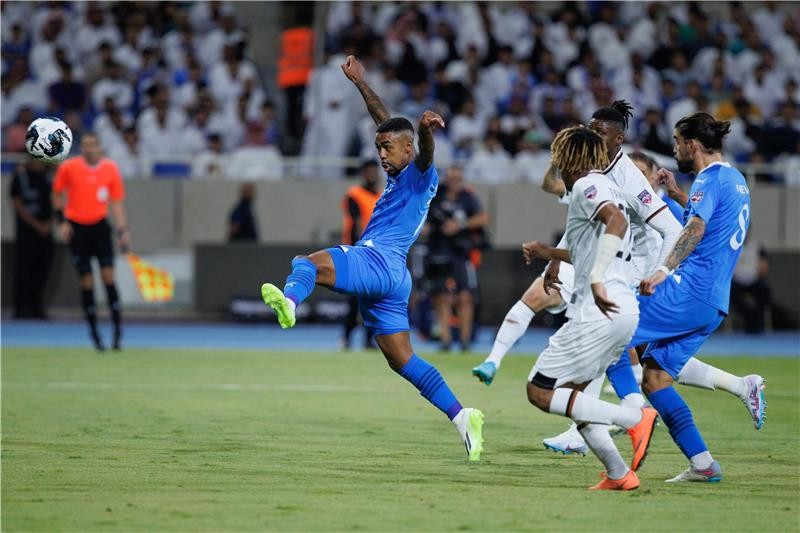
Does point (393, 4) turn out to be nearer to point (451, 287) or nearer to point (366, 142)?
point (366, 142)

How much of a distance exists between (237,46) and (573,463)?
18.3 m

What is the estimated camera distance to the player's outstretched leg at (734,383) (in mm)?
8930

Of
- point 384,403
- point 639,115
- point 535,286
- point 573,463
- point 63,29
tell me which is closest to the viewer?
point 573,463

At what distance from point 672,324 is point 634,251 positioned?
1234 millimetres

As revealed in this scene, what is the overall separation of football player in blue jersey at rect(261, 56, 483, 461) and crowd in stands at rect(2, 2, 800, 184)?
14.6m

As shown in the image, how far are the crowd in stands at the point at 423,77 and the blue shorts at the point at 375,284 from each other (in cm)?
1476

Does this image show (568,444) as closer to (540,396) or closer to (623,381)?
(623,381)

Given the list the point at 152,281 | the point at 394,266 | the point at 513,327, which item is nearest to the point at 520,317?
the point at 513,327

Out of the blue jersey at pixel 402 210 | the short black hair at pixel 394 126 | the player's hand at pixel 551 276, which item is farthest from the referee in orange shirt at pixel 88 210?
the player's hand at pixel 551 276

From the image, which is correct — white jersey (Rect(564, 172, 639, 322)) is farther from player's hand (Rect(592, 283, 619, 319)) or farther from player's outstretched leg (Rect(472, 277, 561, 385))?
player's outstretched leg (Rect(472, 277, 561, 385))

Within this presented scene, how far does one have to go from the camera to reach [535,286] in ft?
35.8

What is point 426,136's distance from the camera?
28.8 ft

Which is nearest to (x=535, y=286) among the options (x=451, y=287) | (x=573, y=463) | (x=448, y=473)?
(x=573, y=463)

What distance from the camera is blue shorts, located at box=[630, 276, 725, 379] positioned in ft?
27.5
